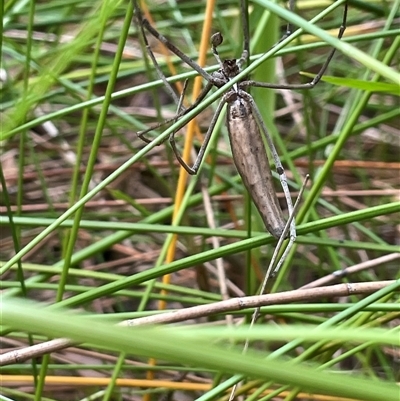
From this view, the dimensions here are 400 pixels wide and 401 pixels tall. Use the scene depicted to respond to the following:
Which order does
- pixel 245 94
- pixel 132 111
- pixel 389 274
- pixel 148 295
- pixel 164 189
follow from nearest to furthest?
pixel 245 94 → pixel 148 295 → pixel 389 274 → pixel 164 189 → pixel 132 111

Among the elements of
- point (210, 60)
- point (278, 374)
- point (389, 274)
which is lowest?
point (278, 374)

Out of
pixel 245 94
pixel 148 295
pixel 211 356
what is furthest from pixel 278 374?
pixel 148 295

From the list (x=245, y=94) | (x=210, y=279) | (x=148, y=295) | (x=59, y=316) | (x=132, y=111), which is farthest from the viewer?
(x=132, y=111)

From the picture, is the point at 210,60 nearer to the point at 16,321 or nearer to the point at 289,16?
the point at 289,16

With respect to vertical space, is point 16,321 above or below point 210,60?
below

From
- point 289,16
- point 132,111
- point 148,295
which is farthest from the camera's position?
point 132,111

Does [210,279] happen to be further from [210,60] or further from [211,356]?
[211,356]

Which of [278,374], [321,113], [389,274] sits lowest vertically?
[278,374]

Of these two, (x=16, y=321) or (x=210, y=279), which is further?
(x=210, y=279)

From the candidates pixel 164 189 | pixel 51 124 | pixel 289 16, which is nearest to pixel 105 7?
pixel 289 16
